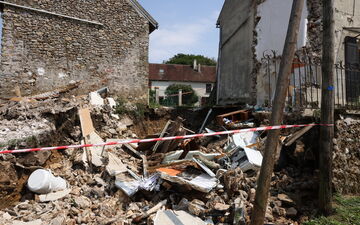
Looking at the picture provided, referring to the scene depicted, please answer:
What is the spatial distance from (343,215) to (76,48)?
1152cm

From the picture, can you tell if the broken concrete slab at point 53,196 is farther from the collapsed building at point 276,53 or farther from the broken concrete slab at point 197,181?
the collapsed building at point 276,53

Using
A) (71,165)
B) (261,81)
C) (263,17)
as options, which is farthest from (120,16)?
(71,165)

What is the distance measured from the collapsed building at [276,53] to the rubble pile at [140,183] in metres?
1.96

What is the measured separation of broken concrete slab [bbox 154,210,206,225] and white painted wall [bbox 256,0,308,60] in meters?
6.32

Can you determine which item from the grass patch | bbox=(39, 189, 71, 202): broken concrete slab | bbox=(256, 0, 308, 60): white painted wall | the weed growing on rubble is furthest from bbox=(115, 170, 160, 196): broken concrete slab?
bbox=(256, 0, 308, 60): white painted wall

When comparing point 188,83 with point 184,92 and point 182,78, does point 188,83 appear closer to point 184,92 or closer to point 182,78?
point 182,78

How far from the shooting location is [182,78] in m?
31.6

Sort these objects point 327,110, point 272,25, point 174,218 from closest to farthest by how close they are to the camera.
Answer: point 174,218
point 327,110
point 272,25

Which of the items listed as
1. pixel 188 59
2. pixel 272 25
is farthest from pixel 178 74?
pixel 272 25

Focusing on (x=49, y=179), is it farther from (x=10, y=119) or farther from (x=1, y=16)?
(x=1, y=16)

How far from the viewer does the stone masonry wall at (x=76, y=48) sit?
1045 cm

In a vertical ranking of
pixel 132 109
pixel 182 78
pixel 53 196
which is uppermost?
pixel 182 78

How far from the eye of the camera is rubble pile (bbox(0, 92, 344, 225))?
4.40m

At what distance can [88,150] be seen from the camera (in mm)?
6543
